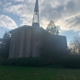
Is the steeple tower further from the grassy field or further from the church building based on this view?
the grassy field

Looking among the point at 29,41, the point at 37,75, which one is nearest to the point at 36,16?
the point at 29,41

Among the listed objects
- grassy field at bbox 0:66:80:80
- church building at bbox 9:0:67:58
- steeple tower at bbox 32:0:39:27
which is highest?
steeple tower at bbox 32:0:39:27

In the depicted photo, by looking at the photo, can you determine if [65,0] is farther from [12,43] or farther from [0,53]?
[0,53]

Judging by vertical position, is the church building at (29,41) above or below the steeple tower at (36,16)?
below

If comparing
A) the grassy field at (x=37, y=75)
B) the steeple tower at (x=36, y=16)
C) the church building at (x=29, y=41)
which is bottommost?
the grassy field at (x=37, y=75)

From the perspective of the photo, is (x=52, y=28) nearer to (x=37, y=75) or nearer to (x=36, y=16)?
(x=36, y=16)

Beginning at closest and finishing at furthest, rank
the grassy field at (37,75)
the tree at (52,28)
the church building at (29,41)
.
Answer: the grassy field at (37,75) → the church building at (29,41) → the tree at (52,28)

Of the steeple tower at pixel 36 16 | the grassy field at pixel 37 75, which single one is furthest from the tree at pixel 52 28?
the grassy field at pixel 37 75

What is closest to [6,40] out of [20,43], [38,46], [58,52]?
[20,43]

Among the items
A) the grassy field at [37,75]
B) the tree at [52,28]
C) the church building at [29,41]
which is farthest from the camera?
the tree at [52,28]

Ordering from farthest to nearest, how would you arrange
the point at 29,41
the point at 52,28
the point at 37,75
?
the point at 52,28 → the point at 29,41 → the point at 37,75

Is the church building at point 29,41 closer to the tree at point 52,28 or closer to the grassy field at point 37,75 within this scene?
the grassy field at point 37,75

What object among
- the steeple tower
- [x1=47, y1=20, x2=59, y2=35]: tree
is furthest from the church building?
[x1=47, y1=20, x2=59, y2=35]: tree

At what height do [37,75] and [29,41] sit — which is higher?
[29,41]
